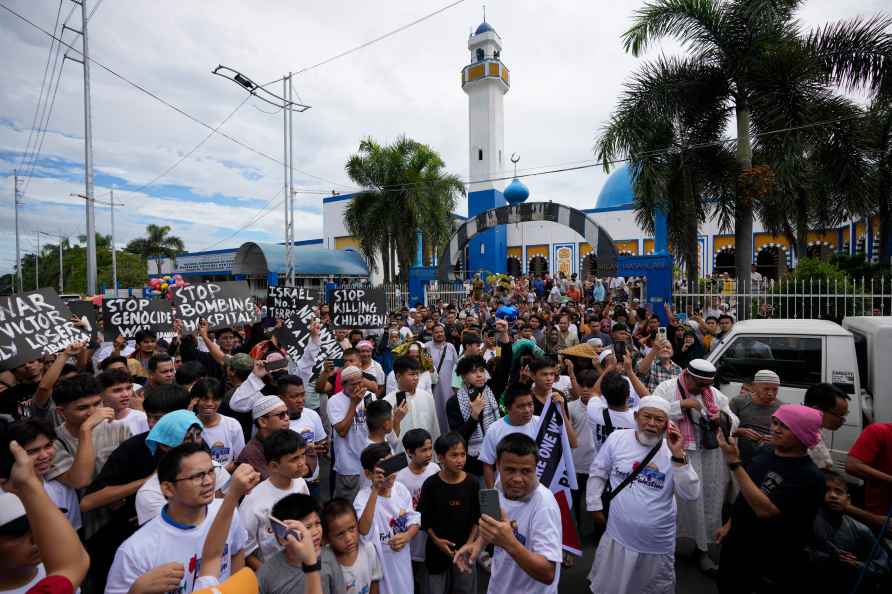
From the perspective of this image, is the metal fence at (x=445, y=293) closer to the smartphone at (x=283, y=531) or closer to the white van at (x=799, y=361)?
the white van at (x=799, y=361)

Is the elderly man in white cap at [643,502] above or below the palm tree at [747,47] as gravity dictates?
below

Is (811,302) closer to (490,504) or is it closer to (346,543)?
(490,504)

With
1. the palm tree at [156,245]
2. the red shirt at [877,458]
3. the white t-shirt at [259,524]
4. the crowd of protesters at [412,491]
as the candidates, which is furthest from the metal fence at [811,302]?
the palm tree at [156,245]

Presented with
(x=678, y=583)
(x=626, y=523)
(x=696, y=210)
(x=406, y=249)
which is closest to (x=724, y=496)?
(x=678, y=583)

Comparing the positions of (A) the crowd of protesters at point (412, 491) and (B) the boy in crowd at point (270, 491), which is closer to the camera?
(A) the crowd of protesters at point (412, 491)

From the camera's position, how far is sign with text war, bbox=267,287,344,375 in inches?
240

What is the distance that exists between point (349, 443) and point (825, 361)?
15.1 feet

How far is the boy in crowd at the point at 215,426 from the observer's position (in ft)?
11.5

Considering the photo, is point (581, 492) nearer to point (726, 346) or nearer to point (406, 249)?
point (726, 346)

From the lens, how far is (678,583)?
3.68m

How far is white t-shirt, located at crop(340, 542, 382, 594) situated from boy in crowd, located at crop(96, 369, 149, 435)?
6.58 ft

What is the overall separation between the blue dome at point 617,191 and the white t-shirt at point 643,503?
97.0 feet

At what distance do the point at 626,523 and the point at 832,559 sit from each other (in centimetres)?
100

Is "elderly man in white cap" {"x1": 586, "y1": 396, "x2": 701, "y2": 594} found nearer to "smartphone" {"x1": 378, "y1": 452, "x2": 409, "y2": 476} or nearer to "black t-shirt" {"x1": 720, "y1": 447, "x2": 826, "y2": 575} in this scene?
"black t-shirt" {"x1": 720, "y1": 447, "x2": 826, "y2": 575}
